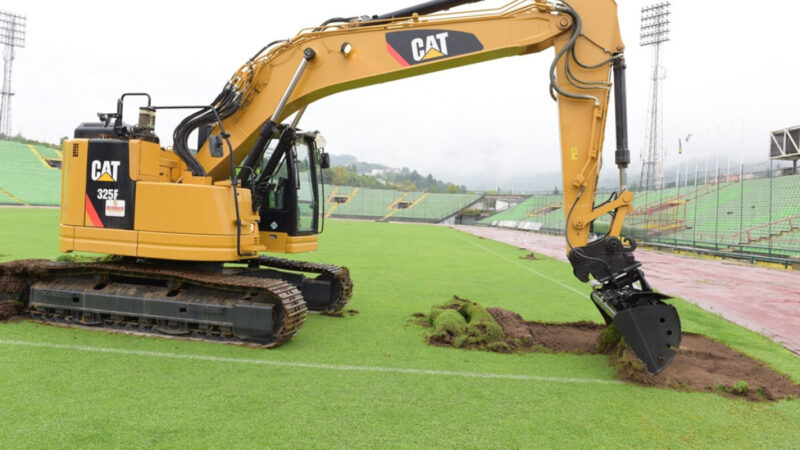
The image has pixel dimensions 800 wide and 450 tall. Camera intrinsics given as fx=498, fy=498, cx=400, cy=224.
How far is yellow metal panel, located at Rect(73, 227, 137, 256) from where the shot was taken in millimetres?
5934

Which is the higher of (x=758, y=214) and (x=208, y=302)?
(x=758, y=214)

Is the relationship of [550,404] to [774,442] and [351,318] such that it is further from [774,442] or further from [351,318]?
[351,318]

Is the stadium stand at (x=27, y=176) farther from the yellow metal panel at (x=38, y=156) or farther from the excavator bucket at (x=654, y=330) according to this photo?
the excavator bucket at (x=654, y=330)

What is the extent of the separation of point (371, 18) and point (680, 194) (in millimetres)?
34177

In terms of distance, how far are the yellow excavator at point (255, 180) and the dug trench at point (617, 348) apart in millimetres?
287

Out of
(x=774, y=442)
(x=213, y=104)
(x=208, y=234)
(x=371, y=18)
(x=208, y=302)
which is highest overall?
(x=371, y=18)

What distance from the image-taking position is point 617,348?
5543 mm

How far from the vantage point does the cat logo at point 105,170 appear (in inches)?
235

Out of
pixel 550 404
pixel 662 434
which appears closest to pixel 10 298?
pixel 550 404

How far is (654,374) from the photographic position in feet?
16.0

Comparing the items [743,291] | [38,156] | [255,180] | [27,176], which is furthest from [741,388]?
[38,156]

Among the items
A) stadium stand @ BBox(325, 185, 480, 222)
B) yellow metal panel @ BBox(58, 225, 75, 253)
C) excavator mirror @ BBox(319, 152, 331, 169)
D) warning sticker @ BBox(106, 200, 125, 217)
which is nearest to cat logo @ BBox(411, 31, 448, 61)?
excavator mirror @ BBox(319, 152, 331, 169)

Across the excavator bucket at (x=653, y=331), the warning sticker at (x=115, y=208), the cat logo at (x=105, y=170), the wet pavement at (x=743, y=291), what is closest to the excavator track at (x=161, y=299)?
the warning sticker at (x=115, y=208)

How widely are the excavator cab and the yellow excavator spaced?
0.06 metres
